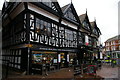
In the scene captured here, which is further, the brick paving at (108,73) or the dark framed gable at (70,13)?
the dark framed gable at (70,13)

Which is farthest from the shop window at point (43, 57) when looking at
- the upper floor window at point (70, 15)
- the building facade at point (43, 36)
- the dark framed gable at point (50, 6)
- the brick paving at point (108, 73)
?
the upper floor window at point (70, 15)

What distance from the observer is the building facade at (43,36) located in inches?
429

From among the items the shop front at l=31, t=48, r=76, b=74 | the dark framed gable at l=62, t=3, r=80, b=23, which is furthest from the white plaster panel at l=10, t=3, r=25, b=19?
the dark framed gable at l=62, t=3, r=80, b=23

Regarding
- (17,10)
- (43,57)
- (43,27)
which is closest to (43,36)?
(43,27)

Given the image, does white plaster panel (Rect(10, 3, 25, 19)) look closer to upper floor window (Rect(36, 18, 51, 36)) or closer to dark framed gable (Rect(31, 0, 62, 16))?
dark framed gable (Rect(31, 0, 62, 16))

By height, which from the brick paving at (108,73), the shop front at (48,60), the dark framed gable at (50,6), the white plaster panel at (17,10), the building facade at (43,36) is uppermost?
the dark framed gable at (50,6)

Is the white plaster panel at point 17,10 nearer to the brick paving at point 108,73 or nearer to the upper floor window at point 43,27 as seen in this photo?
the upper floor window at point 43,27

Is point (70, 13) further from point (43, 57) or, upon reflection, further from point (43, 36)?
point (43, 57)

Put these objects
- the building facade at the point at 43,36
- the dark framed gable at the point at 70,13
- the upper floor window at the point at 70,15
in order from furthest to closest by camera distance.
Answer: the upper floor window at the point at 70,15 → the dark framed gable at the point at 70,13 → the building facade at the point at 43,36

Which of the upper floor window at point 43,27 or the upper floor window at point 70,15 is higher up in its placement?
the upper floor window at point 70,15

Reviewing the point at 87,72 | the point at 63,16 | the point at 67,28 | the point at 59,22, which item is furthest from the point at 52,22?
the point at 87,72

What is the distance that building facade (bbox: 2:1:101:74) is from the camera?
10.9 m

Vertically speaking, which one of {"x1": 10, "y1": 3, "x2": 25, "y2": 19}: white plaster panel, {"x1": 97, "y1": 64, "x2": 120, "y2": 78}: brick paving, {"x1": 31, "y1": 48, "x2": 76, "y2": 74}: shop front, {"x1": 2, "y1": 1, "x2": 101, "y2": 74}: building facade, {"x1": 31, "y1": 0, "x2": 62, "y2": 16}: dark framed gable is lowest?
{"x1": 97, "y1": 64, "x2": 120, "y2": 78}: brick paving

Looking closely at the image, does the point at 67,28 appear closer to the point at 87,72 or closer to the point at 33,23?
the point at 33,23
